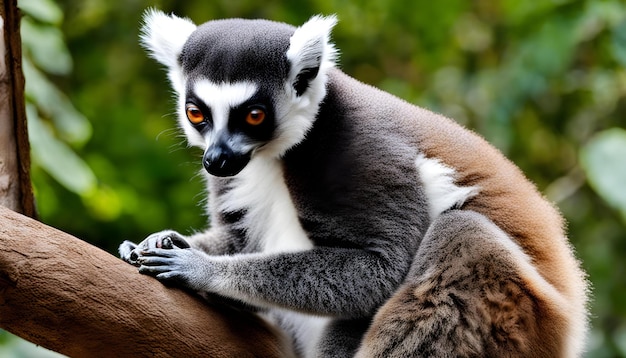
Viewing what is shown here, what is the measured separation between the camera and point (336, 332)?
3830 mm

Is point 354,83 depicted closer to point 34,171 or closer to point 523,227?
point 523,227

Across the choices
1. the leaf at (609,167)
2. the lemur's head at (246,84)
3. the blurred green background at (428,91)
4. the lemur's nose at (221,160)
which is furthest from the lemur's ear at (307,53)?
the blurred green background at (428,91)

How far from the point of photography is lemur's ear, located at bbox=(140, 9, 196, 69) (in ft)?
13.7

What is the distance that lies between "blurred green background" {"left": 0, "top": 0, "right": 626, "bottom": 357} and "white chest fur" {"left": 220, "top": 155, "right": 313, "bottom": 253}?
7.42ft

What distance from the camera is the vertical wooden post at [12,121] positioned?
3865 mm

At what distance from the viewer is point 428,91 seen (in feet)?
25.7

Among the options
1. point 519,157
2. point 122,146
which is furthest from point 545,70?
point 122,146

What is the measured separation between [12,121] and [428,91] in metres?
4.82

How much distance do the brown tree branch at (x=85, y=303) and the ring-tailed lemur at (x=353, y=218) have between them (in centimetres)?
20

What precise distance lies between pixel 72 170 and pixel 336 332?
1978 mm

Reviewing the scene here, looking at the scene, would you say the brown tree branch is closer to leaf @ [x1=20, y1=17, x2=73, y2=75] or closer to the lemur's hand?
the lemur's hand

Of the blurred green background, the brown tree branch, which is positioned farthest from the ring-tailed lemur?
the blurred green background

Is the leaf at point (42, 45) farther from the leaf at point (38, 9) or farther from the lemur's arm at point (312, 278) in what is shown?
the lemur's arm at point (312, 278)

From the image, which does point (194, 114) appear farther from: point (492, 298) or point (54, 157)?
point (492, 298)
